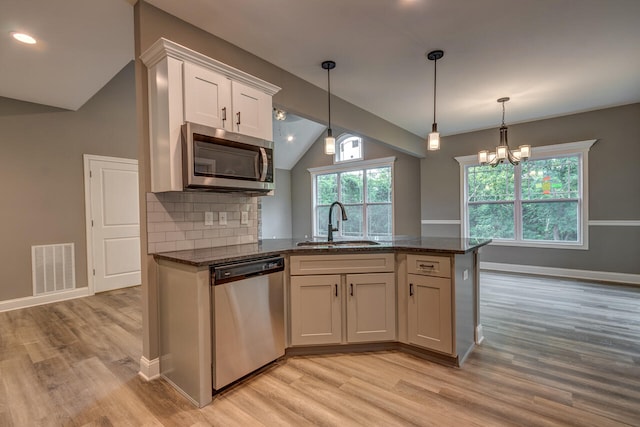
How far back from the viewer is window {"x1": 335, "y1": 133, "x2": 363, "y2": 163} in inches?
294

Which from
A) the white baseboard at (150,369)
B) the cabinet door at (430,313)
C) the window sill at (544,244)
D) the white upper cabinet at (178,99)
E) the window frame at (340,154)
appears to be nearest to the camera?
the white upper cabinet at (178,99)

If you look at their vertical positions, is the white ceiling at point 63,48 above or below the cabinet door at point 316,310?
above

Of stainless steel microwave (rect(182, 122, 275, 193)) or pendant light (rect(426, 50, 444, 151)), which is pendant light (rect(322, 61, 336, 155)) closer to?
stainless steel microwave (rect(182, 122, 275, 193))

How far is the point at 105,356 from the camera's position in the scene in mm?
2566

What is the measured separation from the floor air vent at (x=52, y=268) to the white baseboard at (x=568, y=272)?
691cm

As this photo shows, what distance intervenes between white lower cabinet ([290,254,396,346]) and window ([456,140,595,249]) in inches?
165

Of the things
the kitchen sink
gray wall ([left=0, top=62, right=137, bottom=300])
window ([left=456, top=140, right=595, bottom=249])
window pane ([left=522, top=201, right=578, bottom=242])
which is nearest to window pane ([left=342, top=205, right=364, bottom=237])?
window ([left=456, top=140, right=595, bottom=249])

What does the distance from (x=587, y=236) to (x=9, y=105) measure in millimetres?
8537

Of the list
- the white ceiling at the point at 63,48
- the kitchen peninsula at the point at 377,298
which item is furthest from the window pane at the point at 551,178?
the white ceiling at the point at 63,48

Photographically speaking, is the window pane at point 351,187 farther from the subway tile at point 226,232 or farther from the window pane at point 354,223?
the subway tile at point 226,232

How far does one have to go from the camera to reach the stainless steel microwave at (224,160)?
6.83 ft

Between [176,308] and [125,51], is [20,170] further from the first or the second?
[176,308]

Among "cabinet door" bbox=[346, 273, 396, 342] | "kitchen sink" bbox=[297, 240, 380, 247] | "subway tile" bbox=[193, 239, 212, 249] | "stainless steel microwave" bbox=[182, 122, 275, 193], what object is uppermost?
"stainless steel microwave" bbox=[182, 122, 275, 193]

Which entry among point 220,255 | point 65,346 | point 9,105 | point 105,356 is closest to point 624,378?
point 220,255
